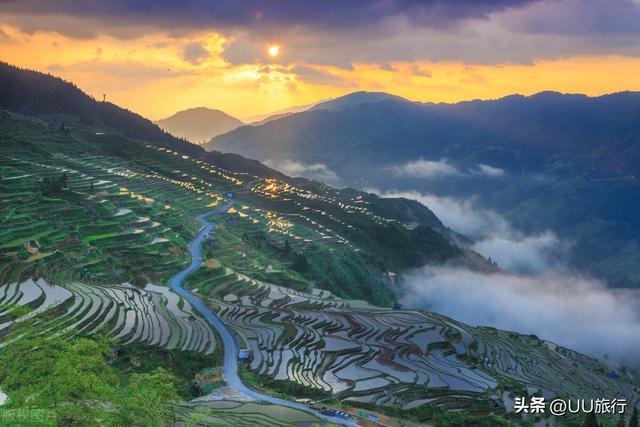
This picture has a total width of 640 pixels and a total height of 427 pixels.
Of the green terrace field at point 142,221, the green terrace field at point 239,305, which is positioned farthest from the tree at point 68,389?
the green terrace field at point 142,221

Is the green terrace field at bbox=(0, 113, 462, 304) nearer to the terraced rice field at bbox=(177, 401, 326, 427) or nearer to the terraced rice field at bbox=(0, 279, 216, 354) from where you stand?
the terraced rice field at bbox=(0, 279, 216, 354)

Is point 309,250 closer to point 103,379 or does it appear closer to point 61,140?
point 61,140

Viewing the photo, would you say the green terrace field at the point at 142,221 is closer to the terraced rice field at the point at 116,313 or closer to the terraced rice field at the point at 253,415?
the terraced rice field at the point at 116,313

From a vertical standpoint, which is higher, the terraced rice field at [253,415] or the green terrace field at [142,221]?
the green terrace field at [142,221]

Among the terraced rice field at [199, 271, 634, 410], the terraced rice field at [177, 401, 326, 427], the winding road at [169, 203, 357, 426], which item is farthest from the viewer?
the terraced rice field at [199, 271, 634, 410]

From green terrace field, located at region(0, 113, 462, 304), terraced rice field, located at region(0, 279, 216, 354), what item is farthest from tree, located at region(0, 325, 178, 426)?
green terrace field, located at region(0, 113, 462, 304)

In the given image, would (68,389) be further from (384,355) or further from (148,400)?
(384,355)
